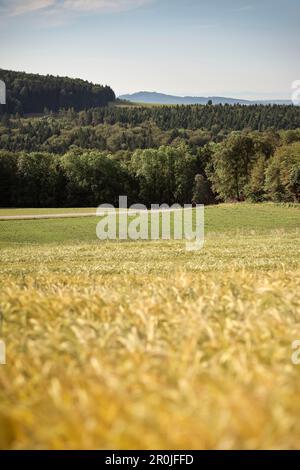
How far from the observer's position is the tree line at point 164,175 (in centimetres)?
11640

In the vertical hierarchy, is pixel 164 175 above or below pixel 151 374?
below

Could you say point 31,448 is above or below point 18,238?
above

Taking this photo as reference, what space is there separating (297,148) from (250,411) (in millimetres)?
120685

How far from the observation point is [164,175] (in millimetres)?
141250

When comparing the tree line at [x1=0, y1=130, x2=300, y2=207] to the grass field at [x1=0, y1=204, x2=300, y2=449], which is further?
the tree line at [x1=0, y1=130, x2=300, y2=207]

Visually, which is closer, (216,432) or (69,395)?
(216,432)

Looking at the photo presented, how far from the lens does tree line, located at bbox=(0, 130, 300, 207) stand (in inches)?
4583

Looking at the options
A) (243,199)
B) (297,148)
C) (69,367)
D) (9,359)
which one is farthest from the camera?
(243,199)

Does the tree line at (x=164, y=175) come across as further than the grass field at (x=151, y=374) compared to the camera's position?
Yes

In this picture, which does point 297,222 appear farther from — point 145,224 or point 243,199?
point 243,199

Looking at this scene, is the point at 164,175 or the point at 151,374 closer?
the point at 151,374

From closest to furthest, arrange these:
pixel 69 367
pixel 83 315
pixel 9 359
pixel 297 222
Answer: pixel 69 367 → pixel 9 359 → pixel 83 315 → pixel 297 222

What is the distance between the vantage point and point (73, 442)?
205cm
